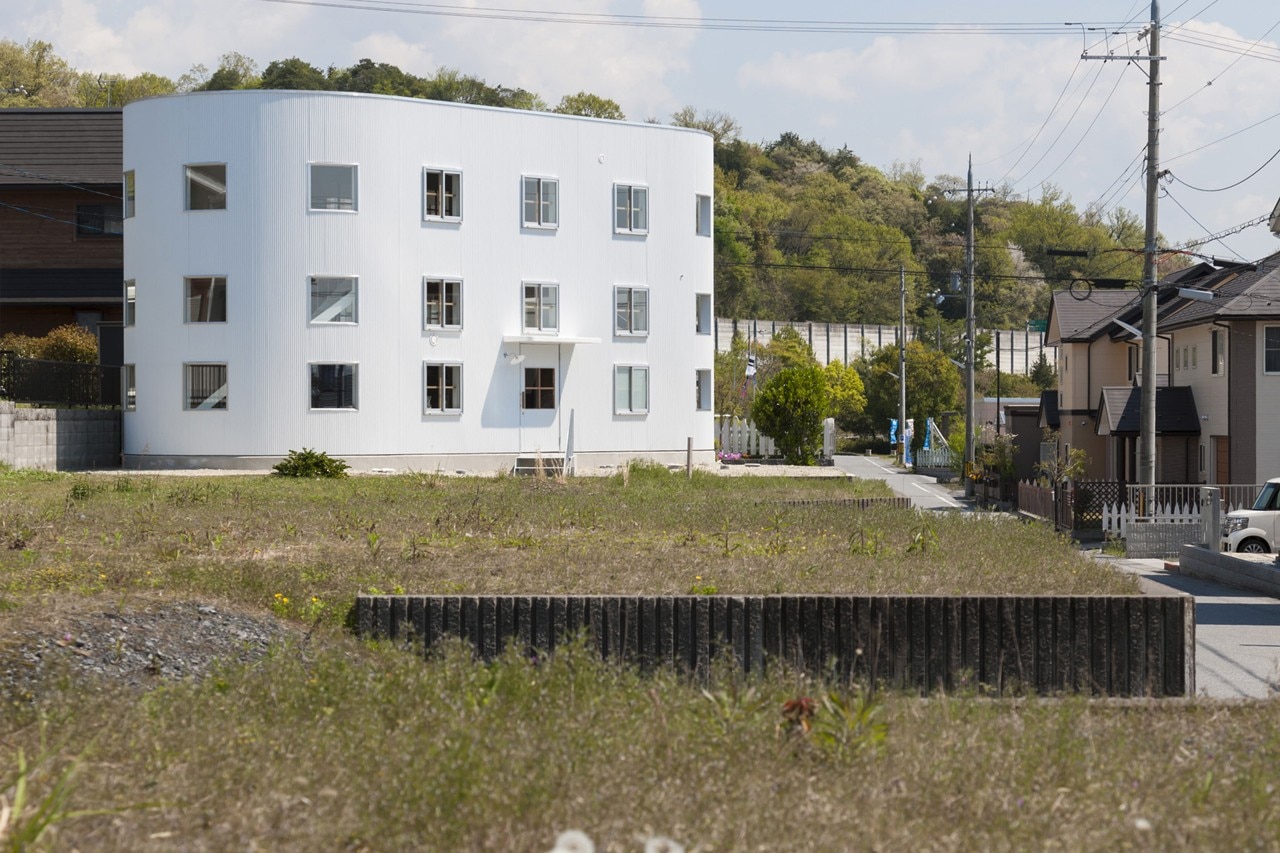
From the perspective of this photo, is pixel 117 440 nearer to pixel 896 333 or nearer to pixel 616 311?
pixel 616 311

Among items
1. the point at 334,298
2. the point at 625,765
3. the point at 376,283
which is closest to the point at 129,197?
the point at 334,298

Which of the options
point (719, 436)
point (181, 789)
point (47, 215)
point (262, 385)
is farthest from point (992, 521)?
point (719, 436)

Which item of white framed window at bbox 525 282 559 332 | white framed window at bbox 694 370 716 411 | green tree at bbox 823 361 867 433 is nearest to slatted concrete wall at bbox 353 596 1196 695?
white framed window at bbox 525 282 559 332

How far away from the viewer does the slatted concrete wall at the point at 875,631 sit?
1094 centimetres

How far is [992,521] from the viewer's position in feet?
63.6

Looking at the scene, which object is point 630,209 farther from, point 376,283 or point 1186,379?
point 1186,379

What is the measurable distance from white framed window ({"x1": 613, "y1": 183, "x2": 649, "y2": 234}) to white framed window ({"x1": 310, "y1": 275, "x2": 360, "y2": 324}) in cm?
882

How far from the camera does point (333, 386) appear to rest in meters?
40.9

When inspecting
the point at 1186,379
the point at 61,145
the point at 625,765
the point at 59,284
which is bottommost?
the point at 625,765

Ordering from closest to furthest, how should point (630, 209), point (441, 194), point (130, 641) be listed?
point (130, 641), point (441, 194), point (630, 209)

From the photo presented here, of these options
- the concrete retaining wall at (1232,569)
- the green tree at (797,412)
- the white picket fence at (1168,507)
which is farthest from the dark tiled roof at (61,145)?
the concrete retaining wall at (1232,569)

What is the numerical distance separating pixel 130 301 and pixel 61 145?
10354 millimetres

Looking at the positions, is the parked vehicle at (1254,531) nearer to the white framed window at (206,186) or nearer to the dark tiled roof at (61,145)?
the white framed window at (206,186)

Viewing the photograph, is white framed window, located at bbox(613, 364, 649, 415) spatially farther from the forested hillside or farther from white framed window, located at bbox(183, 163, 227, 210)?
Result: the forested hillside
